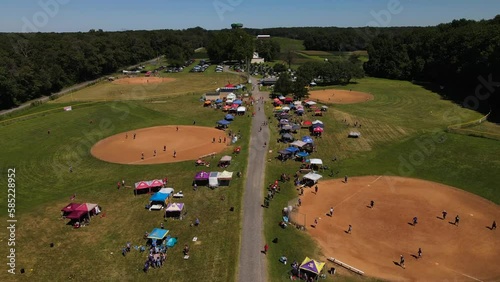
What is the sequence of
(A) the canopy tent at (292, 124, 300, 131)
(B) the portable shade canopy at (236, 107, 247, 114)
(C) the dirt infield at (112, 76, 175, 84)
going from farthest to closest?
(C) the dirt infield at (112, 76, 175, 84) < (B) the portable shade canopy at (236, 107, 247, 114) < (A) the canopy tent at (292, 124, 300, 131)

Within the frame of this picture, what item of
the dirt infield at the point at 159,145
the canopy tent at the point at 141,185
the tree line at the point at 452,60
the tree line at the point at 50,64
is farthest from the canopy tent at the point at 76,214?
the tree line at the point at 452,60

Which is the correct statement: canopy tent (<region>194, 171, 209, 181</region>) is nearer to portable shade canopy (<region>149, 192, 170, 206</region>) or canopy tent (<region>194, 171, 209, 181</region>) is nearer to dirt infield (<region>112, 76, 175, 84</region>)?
portable shade canopy (<region>149, 192, 170, 206</region>)

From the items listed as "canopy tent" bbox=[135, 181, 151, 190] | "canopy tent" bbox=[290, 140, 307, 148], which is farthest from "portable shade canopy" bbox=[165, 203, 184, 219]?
"canopy tent" bbox=[290, 140, 307, 148]

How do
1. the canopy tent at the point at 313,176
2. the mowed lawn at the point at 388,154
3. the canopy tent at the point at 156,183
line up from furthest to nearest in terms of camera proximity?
1. the canopy tent at the point at 313,176
2. the canopy tent at the point at 156,183
3. the mowed lawn at the point at 388,154

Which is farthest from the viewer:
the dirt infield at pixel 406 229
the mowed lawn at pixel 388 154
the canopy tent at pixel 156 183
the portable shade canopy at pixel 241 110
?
the portable shade canopy at pixel 241 110

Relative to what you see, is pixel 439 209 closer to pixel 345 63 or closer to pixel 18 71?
pixel 345 63

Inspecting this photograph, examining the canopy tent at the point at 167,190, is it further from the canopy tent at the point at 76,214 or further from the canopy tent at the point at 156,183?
the canopy tent at the point at 76,214
